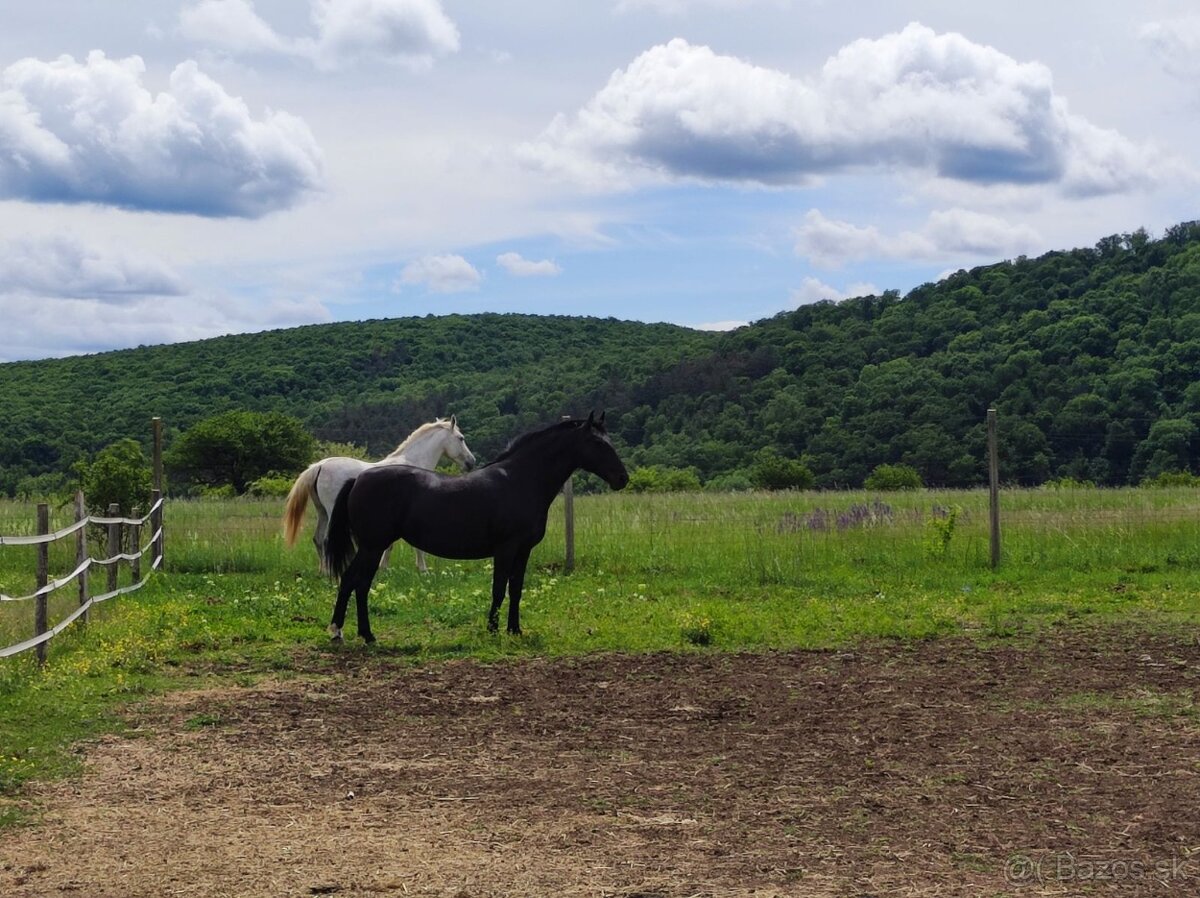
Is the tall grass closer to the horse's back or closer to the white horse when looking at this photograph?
the white horse

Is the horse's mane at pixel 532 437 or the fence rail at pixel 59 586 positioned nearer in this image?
the fence rail at pixel 59 586

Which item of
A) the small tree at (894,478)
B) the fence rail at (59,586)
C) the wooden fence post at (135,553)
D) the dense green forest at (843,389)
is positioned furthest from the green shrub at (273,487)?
the small tree at (894,478)

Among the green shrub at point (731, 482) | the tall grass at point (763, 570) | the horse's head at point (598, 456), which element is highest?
the horse's head at point (598, 456)

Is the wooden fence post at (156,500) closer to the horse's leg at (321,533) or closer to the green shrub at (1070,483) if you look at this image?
the horse's leg at (321,533)

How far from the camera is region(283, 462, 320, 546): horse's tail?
13500 mm

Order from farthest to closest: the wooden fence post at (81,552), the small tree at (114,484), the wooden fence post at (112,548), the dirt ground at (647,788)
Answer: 1. the small tree at (114,484)
2. the wooden fence post at (112,548)
3. the wooden fence post at (81,552)
4. the dirt ground at (647,788)

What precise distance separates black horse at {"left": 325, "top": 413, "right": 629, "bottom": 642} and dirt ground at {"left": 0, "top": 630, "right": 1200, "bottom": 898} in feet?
5.55

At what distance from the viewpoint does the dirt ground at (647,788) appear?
4312 mm

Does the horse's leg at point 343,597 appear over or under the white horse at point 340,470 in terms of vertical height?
under

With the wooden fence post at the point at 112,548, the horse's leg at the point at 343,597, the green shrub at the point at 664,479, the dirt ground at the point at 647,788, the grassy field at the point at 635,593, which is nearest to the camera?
the dirt ground at the point at 647,788

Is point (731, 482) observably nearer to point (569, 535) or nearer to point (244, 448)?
point (244, 448)

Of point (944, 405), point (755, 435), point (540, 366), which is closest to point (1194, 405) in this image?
point (944, 405)

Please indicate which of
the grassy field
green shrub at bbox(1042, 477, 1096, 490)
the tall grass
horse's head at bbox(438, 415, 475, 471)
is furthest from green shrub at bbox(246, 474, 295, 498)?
green shrub at bbox(1042, 477, 1096, 490)

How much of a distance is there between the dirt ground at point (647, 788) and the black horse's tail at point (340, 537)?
6.93ft
